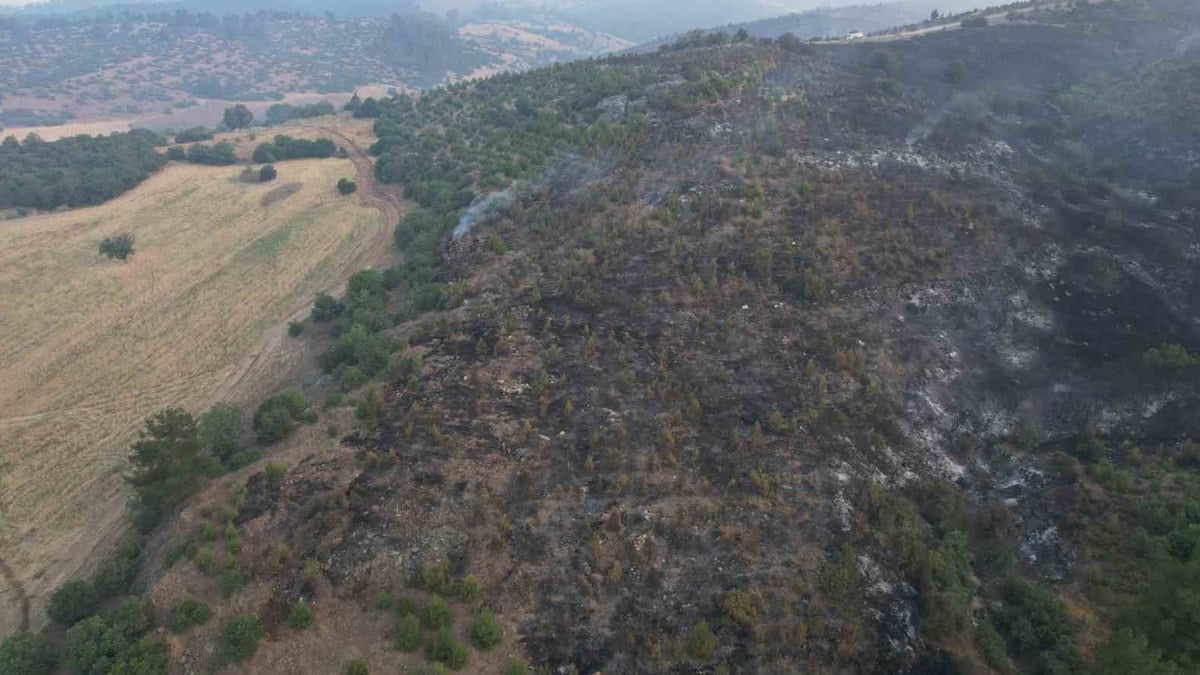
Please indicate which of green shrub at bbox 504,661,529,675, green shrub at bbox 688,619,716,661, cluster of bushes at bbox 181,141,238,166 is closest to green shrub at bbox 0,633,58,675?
green shrub at bbox 504,661,529,675

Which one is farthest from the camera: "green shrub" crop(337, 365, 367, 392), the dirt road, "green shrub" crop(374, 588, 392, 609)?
the dirt road

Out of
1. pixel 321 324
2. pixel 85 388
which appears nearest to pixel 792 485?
pixel 321 324

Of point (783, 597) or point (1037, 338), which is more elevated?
point (1037, 338)

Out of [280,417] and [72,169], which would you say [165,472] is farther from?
[72,169]

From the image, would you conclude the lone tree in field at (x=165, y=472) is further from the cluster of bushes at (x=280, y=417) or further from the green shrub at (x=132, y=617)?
the green shrub at (x=132, y=617)

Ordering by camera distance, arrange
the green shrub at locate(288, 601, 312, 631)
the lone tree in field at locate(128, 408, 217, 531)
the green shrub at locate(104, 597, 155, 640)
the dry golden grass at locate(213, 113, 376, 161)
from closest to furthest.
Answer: the green shrub at locate(104, 597, 155, 640)
the green shrub at locate(288, 601, 312, 631)
the lone tree in field at locate(128, 408, 217, 531)
the dry golden grass at locate(213, 113, 376, 161)

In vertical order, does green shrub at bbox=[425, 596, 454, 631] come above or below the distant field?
above

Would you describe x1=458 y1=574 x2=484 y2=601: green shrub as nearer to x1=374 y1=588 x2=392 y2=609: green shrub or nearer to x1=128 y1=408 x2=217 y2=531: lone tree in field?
x1=374 y1=588 x2=392 y2=609: green shrub

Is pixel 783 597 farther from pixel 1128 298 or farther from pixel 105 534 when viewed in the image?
pixel 1128 298
